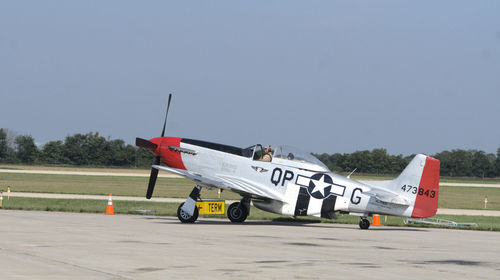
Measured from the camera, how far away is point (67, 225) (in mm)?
19875

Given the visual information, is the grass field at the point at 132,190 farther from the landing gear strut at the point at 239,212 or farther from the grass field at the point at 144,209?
the landing gear strut at the point at 239,212

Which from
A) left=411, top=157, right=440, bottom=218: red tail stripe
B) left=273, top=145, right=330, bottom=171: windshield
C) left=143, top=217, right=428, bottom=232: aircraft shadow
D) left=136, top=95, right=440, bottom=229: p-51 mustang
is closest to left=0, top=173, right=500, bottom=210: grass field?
left=143, top=217, right=428, bottom=232: aircraft shadow

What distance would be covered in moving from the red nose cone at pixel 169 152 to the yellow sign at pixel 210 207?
4.37 ft

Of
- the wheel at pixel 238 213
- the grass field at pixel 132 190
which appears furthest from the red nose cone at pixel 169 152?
the grass field at pixel 132 190

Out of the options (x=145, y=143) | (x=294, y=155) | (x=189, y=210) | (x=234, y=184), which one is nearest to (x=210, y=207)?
(x=189, y=210)

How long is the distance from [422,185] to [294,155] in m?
3.90

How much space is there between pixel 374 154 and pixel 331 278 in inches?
4437

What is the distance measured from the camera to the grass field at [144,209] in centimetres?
2678

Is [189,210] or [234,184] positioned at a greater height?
[234,184]

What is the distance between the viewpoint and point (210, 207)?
23406mm

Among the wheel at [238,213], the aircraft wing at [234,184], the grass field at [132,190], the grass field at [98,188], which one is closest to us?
the aircraft wing at [234,184]

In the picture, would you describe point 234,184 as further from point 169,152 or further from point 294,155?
point 169,152

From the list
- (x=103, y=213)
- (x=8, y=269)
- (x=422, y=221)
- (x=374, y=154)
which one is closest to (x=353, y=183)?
(x=422, y=221)

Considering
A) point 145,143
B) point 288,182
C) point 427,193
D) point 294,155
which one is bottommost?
point 288,182
